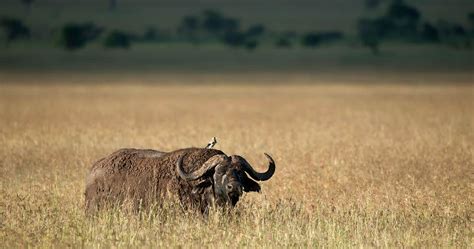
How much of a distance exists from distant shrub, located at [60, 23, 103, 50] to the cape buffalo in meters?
72.0

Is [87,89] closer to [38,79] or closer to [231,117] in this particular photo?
[38,79]

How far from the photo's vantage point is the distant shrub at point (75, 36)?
8325 centimetres

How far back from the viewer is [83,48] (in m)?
86.2

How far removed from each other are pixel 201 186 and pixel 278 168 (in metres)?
5.92

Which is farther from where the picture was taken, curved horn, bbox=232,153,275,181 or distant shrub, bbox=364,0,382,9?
distant shrub, bbox=364,0,382,9

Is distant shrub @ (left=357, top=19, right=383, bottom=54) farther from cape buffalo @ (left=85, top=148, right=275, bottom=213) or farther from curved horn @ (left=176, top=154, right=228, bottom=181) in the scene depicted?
curved horn @ (left=176, top=154, right=228, bottom=181)

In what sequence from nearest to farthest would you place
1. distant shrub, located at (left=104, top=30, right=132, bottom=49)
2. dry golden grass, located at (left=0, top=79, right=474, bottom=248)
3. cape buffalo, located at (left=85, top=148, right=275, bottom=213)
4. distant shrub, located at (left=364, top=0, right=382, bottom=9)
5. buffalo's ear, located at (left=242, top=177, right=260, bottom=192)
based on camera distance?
dry golden grass, located at (left=0, top=79, right=474, bottom=248) → cape buffalo, located at (left=85, top=148, right=275, bottom=213) → buffalo's ear, located at (left=242, top=177, right=260, bottom=192) → distant shrub, located at (left=104, top=30, right=132, bottom=49) → distant shrub, located at (left=364, top=0, right=382, bottom=9)

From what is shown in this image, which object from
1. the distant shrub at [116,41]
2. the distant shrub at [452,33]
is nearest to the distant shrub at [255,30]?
the distant shrub at [116,41]

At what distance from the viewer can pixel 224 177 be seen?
11172 millimetres

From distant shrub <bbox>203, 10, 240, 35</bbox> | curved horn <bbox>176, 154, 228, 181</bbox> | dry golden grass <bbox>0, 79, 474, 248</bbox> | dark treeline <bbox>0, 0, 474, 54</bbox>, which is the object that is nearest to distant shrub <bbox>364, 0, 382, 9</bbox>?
dark treeline <bbox>0, 0, 474, 54</bbox>

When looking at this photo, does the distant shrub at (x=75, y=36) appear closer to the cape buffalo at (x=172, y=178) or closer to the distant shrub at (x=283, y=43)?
the distant shrub at (x=283, y=43)

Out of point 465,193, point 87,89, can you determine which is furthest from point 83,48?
point 465,193

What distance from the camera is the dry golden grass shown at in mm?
10773

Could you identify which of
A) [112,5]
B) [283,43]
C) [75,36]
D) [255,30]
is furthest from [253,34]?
[112,5]
